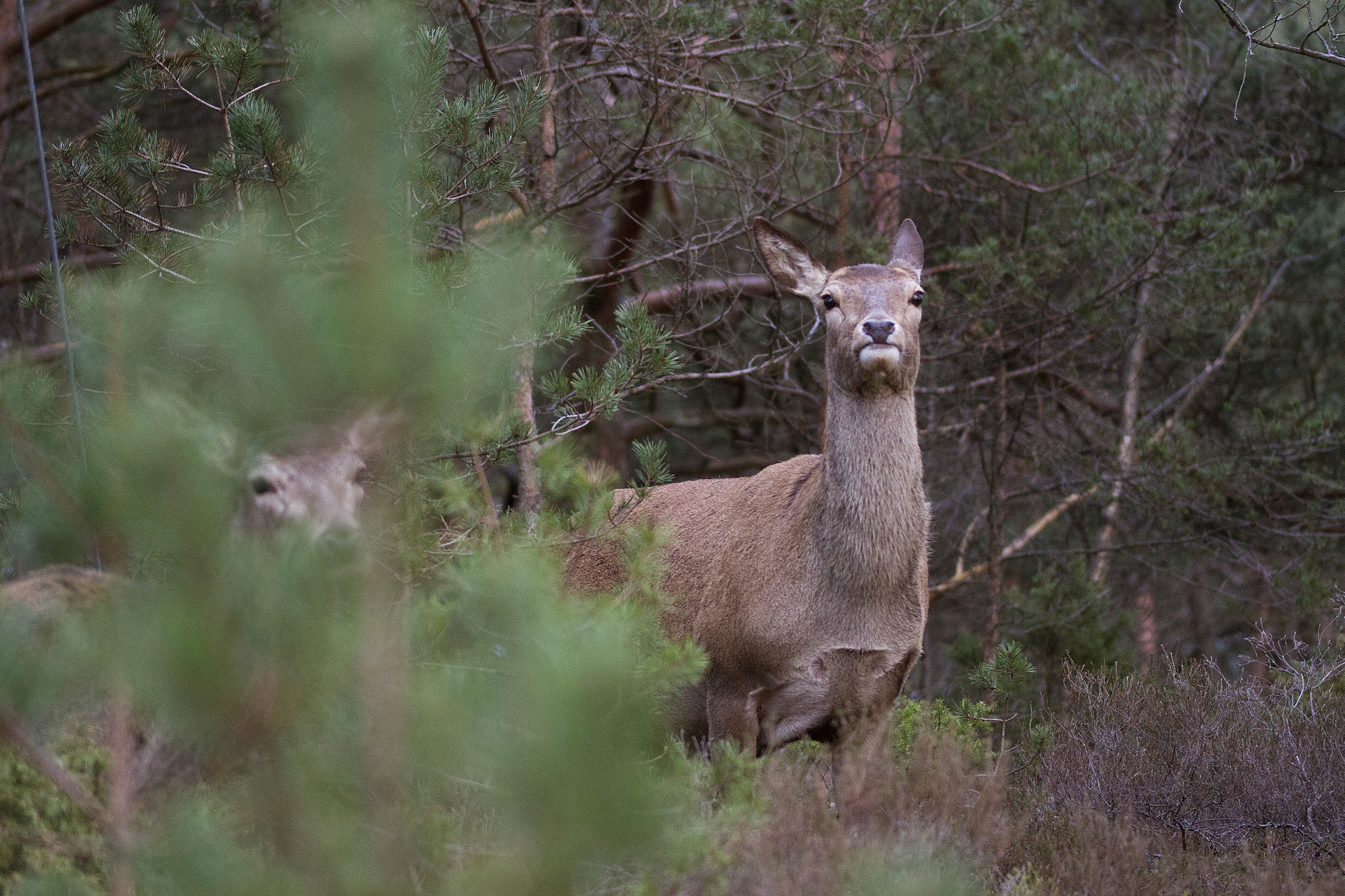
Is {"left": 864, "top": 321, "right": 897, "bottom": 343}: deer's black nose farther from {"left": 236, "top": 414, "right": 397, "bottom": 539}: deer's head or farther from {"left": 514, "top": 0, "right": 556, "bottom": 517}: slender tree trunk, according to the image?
{"left": 236, "top": 414, "right": 397, "bottom": 539}: deer's head

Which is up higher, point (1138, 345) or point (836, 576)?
point (836, 576)

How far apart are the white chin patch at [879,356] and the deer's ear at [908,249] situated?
1.20 metres

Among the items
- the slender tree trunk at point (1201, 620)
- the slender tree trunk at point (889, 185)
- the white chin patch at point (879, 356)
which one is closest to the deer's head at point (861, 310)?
the white chin patch at point (879, 356)

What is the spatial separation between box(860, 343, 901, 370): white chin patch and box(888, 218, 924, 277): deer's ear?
120 centimetres

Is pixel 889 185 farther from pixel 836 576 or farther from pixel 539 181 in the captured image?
pixel 836 576

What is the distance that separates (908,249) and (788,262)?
0.77 metres

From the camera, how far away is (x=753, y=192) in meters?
8.84

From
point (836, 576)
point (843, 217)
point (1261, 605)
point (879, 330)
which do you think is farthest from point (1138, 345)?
point (836, 576)

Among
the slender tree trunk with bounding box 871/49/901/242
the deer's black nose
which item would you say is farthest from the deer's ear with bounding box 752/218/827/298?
the slender tree trunk with bounding box 871/49/901/242

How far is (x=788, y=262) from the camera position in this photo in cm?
691

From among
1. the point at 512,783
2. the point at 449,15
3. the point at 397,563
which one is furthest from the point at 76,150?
the point at 512,783

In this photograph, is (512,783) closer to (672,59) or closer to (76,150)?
(76,150)

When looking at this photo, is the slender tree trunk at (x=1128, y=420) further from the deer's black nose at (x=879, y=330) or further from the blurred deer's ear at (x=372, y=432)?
the blurred deer's ear at (x=372, y=432)

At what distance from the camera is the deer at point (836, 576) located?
583 cm
